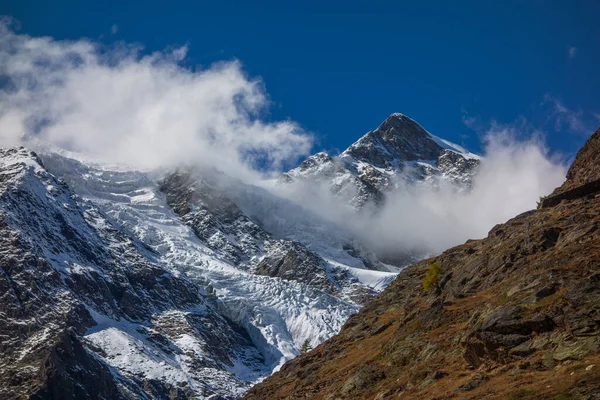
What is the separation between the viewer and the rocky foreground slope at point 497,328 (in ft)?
124

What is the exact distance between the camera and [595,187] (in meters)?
75.6

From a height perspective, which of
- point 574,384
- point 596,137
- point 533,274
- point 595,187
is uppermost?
point 596,137

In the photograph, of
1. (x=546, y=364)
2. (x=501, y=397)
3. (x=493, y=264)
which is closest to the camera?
(x=501, y=397)

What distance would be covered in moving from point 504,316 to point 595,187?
126ft

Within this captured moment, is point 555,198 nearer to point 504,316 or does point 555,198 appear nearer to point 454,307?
point 454,307

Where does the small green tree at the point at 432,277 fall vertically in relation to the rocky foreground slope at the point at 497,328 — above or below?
above

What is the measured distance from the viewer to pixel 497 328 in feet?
141

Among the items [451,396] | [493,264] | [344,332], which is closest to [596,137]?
[493,264]

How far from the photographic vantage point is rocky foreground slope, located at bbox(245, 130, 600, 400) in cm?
3784

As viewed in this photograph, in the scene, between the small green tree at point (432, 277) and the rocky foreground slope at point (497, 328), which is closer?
the rocky foreground slope at point (497, 328)

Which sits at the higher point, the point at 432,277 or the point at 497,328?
the point at 432,277

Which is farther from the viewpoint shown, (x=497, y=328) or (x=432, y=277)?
(x=432, y=277)

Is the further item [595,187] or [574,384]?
[595,187]

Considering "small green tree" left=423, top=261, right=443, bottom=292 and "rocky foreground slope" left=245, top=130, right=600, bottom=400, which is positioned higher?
"small green tree" left=423, top=261, right=443, bottom=292
